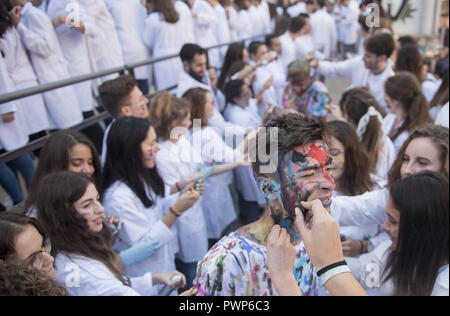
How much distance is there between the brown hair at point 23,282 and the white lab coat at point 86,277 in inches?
12.8

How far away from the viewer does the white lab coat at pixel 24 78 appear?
105 cm

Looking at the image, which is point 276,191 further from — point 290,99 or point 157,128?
point 290,99

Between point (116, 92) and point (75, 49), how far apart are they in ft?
1.15

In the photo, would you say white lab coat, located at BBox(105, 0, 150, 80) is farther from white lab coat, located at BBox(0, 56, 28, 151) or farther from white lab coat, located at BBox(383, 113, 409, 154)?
white lab coat, located at BBox(383, 113, 409, 154)

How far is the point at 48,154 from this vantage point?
1462 mm

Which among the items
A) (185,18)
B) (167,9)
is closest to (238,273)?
(167,9)

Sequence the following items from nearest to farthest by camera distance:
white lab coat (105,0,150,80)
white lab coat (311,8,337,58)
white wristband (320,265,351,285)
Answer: white wristband (320,265,351,285) < white lab coat (105,0,150,80) < white lab coat (311,8,337,58)

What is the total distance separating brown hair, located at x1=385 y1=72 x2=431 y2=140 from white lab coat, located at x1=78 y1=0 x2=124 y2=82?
5.73ft

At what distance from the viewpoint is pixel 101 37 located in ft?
6.55

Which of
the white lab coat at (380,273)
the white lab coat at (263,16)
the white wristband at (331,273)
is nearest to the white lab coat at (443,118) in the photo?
the white lab coat at (380,273)

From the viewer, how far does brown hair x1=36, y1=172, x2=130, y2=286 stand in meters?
1.12

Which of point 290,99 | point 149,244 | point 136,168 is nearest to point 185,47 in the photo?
point 290,99

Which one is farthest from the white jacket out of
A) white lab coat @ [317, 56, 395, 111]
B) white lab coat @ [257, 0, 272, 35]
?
white lab coat @ [257, 0, 272, 35]

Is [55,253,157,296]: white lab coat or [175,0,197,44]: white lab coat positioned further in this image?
[175,0,197,44]: white lab coat
